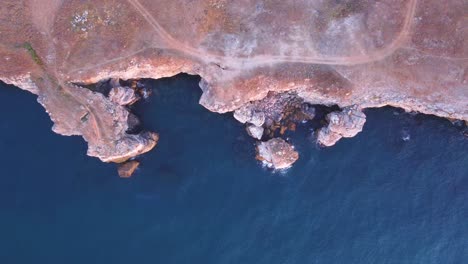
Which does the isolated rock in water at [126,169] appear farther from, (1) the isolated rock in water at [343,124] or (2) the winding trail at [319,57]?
(1) the isolated rock in water at [343,124]

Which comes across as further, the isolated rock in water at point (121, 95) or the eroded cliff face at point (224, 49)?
the isolated rock in water at point (121, 95)

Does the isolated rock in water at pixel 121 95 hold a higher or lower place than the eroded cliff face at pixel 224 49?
lower

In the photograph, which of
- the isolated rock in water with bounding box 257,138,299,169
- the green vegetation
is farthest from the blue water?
the green vegetation

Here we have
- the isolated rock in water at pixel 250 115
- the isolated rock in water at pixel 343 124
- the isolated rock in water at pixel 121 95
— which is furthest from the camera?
the isolated rock in water at pixel 250 115

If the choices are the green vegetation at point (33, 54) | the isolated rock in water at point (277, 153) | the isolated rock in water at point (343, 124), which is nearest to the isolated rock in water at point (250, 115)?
the isolated rock in water at point (277, 153)

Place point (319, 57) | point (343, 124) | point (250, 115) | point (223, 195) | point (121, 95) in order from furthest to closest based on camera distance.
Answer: point (223, 195), point (250, 115), point (343, 124), point (121, 95), point (319, 57)

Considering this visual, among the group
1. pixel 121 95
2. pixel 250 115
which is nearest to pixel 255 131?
pixel 250 115

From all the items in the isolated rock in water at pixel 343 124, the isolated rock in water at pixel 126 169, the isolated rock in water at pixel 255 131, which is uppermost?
the isolated rock in water at pixel 343 124

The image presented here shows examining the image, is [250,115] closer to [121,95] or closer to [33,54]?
[121,95]
